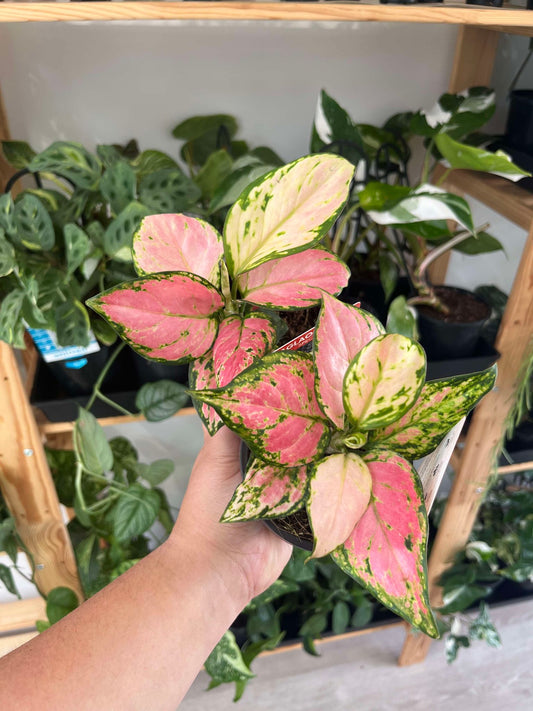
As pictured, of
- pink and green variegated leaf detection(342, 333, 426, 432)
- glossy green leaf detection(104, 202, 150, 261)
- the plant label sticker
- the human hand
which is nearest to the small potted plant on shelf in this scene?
pink and green variegated leaf detection(342, 333, 426, 432)

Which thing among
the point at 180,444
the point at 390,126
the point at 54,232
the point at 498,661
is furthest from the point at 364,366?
the point at 498,661

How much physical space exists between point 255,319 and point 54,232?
0.49m

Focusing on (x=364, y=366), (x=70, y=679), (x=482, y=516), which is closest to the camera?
(x=364, y=366)

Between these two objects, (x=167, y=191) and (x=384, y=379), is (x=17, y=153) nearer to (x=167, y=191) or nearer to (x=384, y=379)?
(x=167, y=191)

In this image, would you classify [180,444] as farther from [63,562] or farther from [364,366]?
[364,366]

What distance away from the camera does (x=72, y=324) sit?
26.9 inches

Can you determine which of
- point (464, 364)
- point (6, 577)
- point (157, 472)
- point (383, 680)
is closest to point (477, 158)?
point (464, 364)

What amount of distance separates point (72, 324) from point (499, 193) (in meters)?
0.71

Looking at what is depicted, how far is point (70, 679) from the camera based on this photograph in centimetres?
41

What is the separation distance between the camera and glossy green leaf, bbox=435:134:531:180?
61cm

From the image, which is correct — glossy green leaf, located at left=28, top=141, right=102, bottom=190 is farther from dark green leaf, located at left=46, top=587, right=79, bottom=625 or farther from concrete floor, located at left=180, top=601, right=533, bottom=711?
concrete floor, located at left=180, top=601, right=533, bottom=711

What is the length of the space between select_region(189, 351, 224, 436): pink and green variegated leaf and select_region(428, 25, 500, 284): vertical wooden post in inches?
35.6

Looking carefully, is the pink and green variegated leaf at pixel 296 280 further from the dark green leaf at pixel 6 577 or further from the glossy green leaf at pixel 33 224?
the dark green leaf at pixel 6 577

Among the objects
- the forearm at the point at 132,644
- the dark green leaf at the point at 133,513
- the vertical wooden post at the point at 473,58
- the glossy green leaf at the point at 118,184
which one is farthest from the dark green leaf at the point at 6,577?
the vertical wooden post at the point at 473,58
